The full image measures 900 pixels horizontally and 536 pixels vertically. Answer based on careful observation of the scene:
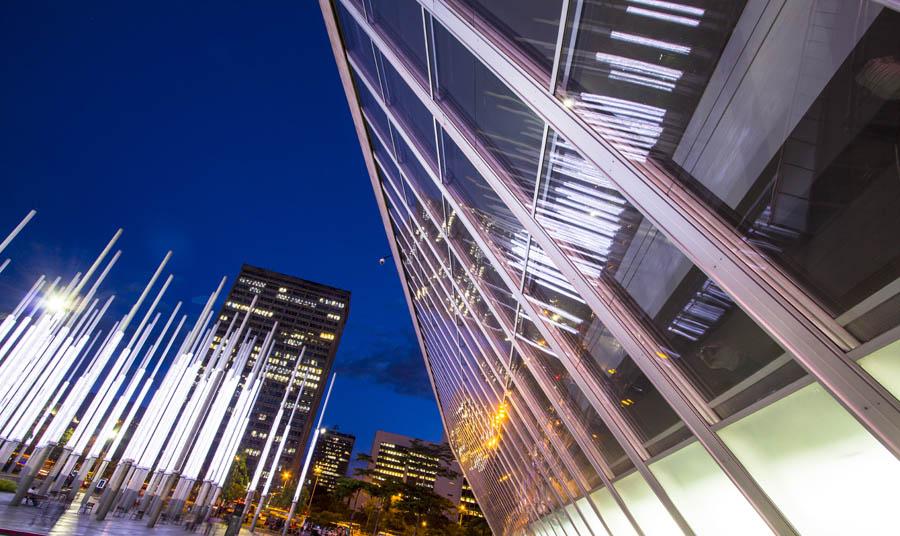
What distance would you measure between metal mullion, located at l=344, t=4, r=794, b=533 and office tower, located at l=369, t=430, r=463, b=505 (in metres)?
58.5

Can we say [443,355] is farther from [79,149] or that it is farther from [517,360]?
[79,149]

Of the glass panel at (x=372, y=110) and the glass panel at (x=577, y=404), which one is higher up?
the glass panel at (x=372, y=110)

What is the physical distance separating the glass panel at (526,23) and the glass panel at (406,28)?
1.98m

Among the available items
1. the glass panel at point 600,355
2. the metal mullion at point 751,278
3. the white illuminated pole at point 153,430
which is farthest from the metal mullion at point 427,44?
the white illuminated pole at point 153,430

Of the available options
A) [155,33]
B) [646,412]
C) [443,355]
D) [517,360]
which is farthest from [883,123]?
[155,33]

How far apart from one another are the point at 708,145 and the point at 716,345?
2.20 meters

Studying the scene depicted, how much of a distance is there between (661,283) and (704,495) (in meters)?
3.20

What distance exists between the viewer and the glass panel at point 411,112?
31.1 ft

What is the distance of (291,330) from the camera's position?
151000mm

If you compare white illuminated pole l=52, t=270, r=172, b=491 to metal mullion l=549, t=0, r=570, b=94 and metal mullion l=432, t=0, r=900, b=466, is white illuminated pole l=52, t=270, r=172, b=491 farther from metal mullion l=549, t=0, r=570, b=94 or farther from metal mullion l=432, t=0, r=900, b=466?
metal mullion l=432, t=0, r=900, b=466

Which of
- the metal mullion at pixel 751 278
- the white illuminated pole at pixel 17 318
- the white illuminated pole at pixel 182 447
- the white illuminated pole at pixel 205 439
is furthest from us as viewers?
the white illuminated pole at pixel 205 439

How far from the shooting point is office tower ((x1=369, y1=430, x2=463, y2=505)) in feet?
216

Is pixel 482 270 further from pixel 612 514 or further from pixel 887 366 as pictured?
pixel 887 366

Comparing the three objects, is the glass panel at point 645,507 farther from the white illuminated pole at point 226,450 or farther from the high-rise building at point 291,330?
the high-rise building at point 291,330
